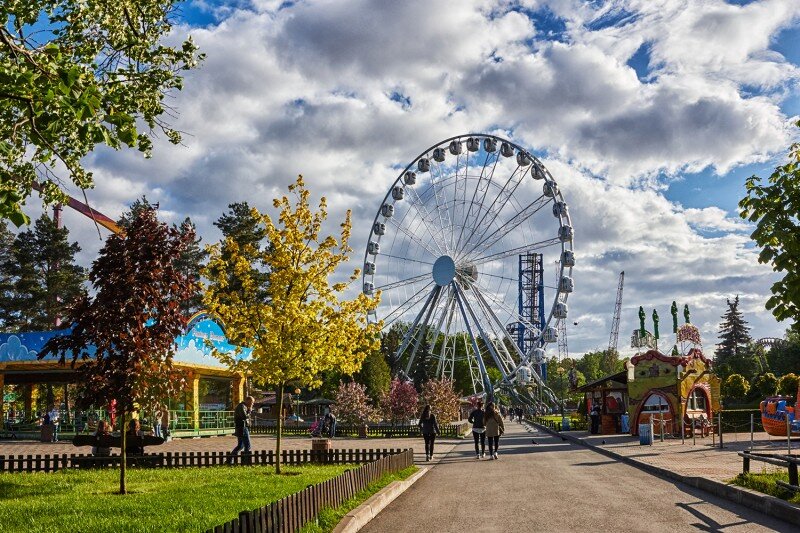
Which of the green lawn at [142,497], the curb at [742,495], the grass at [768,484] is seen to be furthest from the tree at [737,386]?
the green lawn at [142,497]

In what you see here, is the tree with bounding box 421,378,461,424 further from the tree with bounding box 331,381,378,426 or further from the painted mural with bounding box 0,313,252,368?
the painted mural with bounding box 0,313,252,368

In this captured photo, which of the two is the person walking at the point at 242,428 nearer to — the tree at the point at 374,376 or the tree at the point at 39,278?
the tree at the point at 374,376

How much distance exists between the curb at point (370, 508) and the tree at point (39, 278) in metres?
56.1

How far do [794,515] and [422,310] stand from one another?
140ft

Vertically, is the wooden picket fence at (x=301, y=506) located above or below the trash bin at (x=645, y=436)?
Result: above

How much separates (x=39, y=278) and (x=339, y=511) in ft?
209

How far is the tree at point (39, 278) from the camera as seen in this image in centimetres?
6456

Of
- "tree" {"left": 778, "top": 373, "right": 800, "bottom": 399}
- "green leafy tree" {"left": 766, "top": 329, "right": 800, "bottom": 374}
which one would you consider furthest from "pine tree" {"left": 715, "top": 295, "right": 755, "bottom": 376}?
"tree" {"left": 778, "top": 373, "right": 800, "bottom": 399}

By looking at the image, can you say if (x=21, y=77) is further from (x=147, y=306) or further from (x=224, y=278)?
(x=224, y=278)

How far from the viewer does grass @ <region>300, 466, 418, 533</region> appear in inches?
370

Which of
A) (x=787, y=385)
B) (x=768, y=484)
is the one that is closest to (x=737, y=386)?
(x=787, y=385)

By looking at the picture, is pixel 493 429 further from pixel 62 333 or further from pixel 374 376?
pixel 374 376

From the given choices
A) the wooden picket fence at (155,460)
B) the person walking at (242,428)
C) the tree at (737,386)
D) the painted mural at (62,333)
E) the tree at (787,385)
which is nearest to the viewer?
the wooden picket fence at (155,460)

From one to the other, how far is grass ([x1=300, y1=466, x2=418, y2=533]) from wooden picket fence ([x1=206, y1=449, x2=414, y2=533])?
0.25ft
